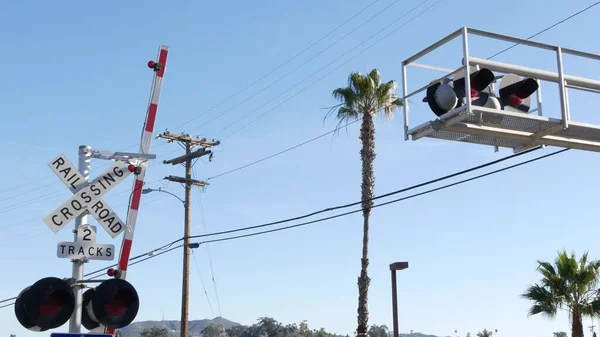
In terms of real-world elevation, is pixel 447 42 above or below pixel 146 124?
above

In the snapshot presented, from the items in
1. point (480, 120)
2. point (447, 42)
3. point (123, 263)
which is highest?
point (447, 42)

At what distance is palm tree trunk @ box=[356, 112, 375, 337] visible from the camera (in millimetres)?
27688

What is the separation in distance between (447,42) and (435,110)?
0.99 m

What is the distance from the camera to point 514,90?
10062mm

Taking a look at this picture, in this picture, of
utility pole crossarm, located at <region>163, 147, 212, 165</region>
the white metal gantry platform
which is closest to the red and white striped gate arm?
the white metal gantry platform

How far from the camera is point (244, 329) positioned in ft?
616

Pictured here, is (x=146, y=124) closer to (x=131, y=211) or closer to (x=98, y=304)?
(x=131, y=211)

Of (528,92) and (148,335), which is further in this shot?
(148,335)

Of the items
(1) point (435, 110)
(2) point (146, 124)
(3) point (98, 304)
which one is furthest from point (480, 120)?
(3) point (98, 304)

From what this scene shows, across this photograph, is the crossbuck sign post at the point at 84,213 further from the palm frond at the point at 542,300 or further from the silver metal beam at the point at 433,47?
the palm frond at the point at 542,300

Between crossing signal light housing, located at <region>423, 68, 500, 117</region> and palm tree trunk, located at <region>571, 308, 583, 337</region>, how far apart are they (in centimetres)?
1798

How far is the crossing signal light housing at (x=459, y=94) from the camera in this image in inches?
378

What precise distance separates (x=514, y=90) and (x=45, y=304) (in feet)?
18.5

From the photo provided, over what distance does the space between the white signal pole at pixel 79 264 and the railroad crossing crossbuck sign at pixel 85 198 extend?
13 centimetres
